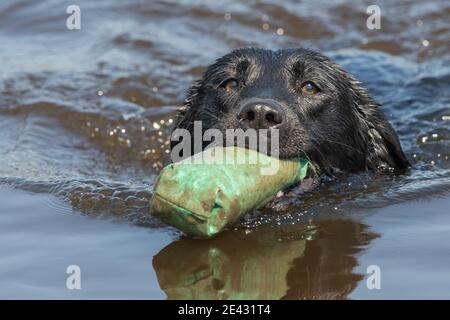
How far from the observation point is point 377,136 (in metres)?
6.03

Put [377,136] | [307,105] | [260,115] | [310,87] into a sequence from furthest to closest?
1. [377,136]
2. [310,87]
3. [307,105]
4. [260,115]

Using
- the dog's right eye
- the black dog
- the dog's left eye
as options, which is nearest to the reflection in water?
the black dog

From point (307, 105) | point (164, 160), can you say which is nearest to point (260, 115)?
point (307, 105)

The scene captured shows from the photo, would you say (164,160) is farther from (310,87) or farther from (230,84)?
(310,87)

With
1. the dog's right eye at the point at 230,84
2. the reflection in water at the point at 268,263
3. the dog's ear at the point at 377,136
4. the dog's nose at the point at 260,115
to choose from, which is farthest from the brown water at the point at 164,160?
the dog's right eye at the point at 230,84

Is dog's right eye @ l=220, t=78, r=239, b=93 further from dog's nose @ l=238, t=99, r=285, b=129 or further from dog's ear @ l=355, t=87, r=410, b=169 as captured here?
dog's ear @ l=355, t=87, r=410, b=169

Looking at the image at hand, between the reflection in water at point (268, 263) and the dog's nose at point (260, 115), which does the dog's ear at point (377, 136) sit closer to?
the reflection in water at point (268, 263)

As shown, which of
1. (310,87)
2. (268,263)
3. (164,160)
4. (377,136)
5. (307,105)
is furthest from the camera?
(164,160)

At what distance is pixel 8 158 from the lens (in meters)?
6.77

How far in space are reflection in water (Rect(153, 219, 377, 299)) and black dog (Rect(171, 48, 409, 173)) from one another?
0.49m

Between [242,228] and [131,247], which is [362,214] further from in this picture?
[131,247]

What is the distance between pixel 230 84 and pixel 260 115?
91cm

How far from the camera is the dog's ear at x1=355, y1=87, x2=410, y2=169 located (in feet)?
19.6

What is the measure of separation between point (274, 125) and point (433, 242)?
1042mm
